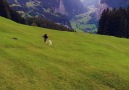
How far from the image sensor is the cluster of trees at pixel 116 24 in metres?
150

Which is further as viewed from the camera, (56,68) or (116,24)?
(116,24)

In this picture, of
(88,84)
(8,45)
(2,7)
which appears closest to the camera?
(88,84)

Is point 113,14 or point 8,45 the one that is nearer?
point 8,45

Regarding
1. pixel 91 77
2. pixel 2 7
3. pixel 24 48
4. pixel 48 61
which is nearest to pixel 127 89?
pixel 91 77

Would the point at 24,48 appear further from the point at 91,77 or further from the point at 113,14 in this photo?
the point at 113,14

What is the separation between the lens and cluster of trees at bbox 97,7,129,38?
150 m

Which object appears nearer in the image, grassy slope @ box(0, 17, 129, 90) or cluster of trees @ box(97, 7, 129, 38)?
grassy slope @ box(0, 17, 129, 90)

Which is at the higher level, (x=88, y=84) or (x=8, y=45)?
(x=8, y=45)

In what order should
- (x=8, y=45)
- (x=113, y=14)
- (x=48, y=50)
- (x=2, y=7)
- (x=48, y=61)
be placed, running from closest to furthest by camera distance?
(x=48, y=61) → (x=8, y=45) → (x=48, y=50) → (x=113, y=14) → (x=2, y=7)

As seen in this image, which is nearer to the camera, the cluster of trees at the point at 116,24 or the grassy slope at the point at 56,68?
the grassy slope at the point at 56,68

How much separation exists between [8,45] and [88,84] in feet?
59.6

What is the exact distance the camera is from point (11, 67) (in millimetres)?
45844

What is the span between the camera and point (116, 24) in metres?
152

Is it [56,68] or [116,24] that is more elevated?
[116,24]
